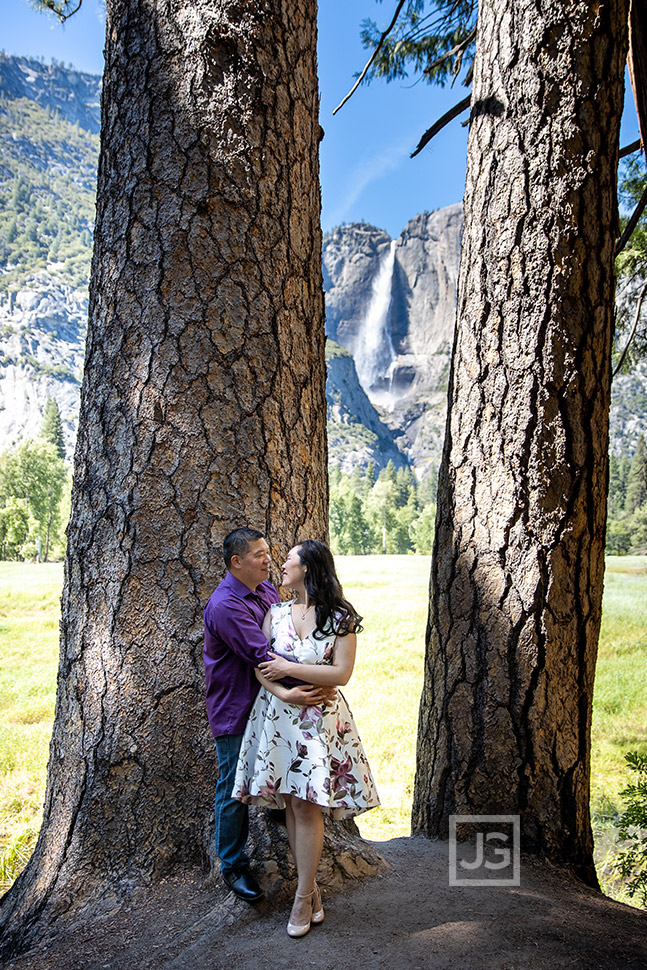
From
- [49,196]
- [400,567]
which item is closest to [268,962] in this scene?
[400,567]

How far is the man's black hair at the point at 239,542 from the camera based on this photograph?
1.90m

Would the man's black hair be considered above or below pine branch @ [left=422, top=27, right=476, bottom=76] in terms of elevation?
below

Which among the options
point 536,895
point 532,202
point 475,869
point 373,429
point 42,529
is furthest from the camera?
point 373,429

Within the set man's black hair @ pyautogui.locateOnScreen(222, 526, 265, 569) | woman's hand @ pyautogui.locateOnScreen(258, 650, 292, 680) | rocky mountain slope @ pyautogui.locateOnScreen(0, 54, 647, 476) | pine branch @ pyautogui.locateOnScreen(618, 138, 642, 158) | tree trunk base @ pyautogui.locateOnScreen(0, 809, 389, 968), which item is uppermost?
rocky mountain slope @ pyautogui.locateOnScreen(0, 54, 647, 476)

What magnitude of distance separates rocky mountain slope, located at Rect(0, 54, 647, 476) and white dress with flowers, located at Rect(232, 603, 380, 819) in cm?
506

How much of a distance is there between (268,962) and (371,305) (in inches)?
4449

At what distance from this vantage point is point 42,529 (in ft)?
36.2

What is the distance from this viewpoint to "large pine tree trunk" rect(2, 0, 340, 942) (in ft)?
6.88

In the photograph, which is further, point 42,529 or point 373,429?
point 373,429

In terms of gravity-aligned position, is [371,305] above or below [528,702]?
above

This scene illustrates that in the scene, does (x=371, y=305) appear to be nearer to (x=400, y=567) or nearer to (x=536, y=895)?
(x=400, y=567)

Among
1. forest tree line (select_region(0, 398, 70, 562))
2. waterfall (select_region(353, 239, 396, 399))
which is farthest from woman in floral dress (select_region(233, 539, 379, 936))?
waterfall (select_region(353, 239, 396, 399))

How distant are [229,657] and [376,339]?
106039 millimetres

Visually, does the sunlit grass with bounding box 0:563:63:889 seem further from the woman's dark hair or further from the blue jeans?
the woman's dark hair
